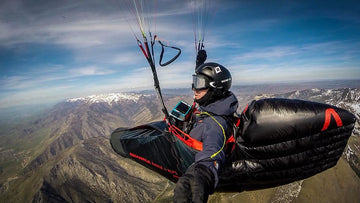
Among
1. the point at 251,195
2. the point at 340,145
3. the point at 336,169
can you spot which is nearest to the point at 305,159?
the point at 340,145

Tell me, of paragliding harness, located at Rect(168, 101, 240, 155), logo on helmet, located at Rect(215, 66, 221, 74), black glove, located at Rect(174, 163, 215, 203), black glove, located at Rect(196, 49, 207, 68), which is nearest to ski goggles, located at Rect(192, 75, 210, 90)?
logo on helmet, located at Rect(215, 66, 221, 74)

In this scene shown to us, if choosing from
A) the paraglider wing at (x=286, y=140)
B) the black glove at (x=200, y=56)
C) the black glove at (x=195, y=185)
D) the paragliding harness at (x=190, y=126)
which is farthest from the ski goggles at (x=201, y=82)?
the black glove at (x=200, y=56)

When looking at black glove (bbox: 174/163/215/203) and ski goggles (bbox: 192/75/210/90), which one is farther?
ski goggles (bbox: 192/75/210/90)

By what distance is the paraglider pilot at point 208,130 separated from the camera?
2199 millimetres

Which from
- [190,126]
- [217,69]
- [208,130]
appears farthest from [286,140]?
[217,69]

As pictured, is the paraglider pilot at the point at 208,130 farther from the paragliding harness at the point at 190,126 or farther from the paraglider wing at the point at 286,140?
the paraglider wing at the point at 286,140

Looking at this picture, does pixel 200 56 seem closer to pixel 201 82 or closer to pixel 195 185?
pixel 201 82

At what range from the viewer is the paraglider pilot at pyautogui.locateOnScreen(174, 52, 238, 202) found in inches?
86.6

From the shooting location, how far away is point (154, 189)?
157 metres

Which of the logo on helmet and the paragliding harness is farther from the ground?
the logo on helmet

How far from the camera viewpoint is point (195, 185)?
86.6 inches

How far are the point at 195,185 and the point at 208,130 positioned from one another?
1126mm

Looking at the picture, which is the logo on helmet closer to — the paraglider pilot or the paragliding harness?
the paraglider pilot

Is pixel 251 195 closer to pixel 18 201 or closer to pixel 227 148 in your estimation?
pixel 227 148
